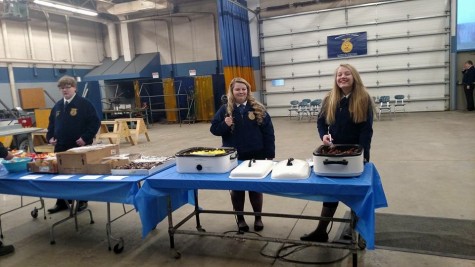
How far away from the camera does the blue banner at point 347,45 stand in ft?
36.5

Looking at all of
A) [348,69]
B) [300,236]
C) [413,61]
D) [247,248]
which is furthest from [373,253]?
[413,61]

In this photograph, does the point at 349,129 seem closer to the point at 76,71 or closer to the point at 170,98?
the point at 170,98

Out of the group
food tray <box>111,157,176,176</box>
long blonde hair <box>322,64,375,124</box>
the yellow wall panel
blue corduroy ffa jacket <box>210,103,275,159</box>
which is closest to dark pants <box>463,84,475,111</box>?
the yellow wall panel

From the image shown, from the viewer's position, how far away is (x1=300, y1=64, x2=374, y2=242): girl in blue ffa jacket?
2.48 m

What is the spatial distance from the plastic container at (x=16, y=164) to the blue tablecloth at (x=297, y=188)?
1.19 m

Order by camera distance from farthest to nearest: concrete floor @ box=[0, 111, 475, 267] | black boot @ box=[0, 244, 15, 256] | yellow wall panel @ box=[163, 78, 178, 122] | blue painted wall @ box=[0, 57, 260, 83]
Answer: yellow wall panel @ box=[163, 78, 178, 122] < blue painted wall @ box=[0, 57, 260, 83] < black boot @ box=[0, 244, 15, 256] < concrete floor @ box=[0, 111, 475, 267]

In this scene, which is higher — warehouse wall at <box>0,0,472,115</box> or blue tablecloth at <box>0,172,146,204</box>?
warehouse wall at <box>0,0,472,115</box>

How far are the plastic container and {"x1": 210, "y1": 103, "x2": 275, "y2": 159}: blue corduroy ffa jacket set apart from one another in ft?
5.14

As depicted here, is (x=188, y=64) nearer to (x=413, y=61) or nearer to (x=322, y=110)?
(x=413, y=61)

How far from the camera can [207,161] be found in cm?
236

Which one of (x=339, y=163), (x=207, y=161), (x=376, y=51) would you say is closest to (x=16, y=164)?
(x=207, y=161)

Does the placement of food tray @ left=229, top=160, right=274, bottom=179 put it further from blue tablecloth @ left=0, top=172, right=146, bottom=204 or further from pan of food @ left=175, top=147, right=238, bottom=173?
blue tablecloth @ left=0, top=172, right=146, bottom=204

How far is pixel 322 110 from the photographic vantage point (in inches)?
107

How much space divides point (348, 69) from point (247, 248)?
152 cm
